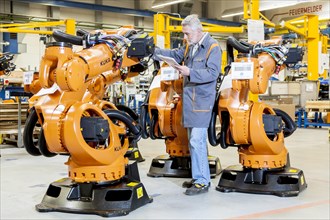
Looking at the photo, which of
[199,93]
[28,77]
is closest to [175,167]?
[199,93]

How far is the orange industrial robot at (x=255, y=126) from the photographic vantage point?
438cm

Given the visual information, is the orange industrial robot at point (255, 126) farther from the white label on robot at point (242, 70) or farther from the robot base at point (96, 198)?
the robot base at point (96, 198)

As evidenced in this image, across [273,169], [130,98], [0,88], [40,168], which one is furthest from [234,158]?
[130,98]

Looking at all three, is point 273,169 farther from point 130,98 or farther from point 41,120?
point 130,98

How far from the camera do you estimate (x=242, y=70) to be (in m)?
4.32

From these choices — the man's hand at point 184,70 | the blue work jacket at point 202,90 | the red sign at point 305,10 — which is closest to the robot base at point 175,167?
the blue work jacket at point 202,90

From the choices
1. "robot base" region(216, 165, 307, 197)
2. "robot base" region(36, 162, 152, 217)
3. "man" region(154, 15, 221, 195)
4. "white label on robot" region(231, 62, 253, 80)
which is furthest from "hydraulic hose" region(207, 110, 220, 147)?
"robot base" region(36, 162, 152, 217)

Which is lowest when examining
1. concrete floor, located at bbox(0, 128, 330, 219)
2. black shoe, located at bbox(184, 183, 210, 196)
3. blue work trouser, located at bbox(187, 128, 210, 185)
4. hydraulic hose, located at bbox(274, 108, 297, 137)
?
concrete floor, located at bbox(0, 128, 330, 219)

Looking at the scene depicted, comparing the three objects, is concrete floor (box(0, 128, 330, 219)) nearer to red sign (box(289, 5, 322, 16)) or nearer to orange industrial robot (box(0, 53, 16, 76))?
orange industrial robot (box(0, 53, 16, 76))

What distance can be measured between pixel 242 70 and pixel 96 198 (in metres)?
1.84

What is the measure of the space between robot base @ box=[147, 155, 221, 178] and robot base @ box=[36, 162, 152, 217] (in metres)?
1.42

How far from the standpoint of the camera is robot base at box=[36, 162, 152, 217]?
380cm

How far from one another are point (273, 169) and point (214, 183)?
2.55 feet

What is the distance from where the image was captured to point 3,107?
892 cm
